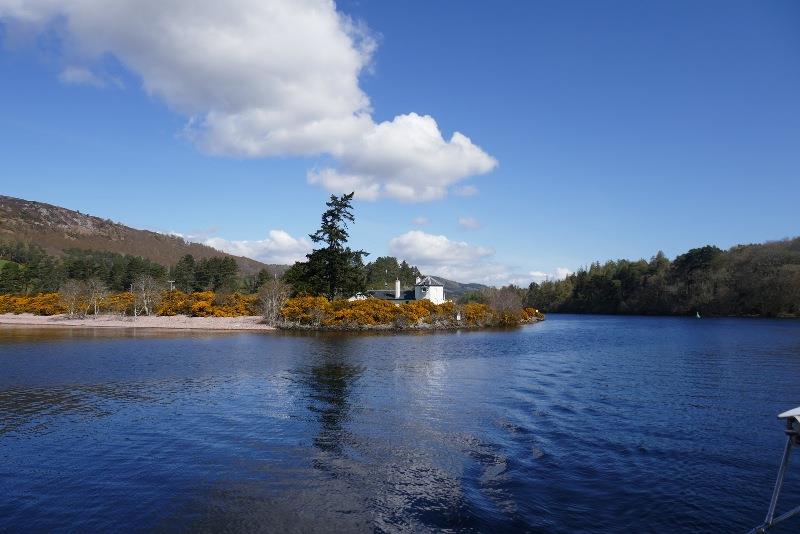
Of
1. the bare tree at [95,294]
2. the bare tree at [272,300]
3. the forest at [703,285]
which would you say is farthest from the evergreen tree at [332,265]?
the forest at [703,285]

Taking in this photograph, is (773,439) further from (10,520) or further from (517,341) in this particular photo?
(517,341)

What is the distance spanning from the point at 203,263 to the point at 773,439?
9893cm

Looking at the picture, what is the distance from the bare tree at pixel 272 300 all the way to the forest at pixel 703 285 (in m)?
84.0

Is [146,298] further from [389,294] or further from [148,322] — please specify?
[389,294]

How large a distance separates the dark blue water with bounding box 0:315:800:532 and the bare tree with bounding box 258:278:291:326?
107ft

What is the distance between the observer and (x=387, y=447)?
12555 mm

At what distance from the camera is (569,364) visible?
2933 cm

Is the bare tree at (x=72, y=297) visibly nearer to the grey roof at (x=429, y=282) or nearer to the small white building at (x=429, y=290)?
the small white building at (x=429, y=290)

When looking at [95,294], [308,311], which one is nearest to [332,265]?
[308,311]

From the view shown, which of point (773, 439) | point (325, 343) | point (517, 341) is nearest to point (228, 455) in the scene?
point (773, 439)

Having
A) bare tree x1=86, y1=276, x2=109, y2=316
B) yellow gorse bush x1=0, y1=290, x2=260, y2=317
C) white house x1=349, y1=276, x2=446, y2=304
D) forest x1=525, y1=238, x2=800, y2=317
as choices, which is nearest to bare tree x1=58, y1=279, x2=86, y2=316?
yellow gorse bush x1=0, y1=290, x2=260, y2=317

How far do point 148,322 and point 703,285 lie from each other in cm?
10236

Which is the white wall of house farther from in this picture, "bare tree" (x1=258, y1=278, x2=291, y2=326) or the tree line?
the tree line

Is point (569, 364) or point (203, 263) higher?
point (203, 263)
